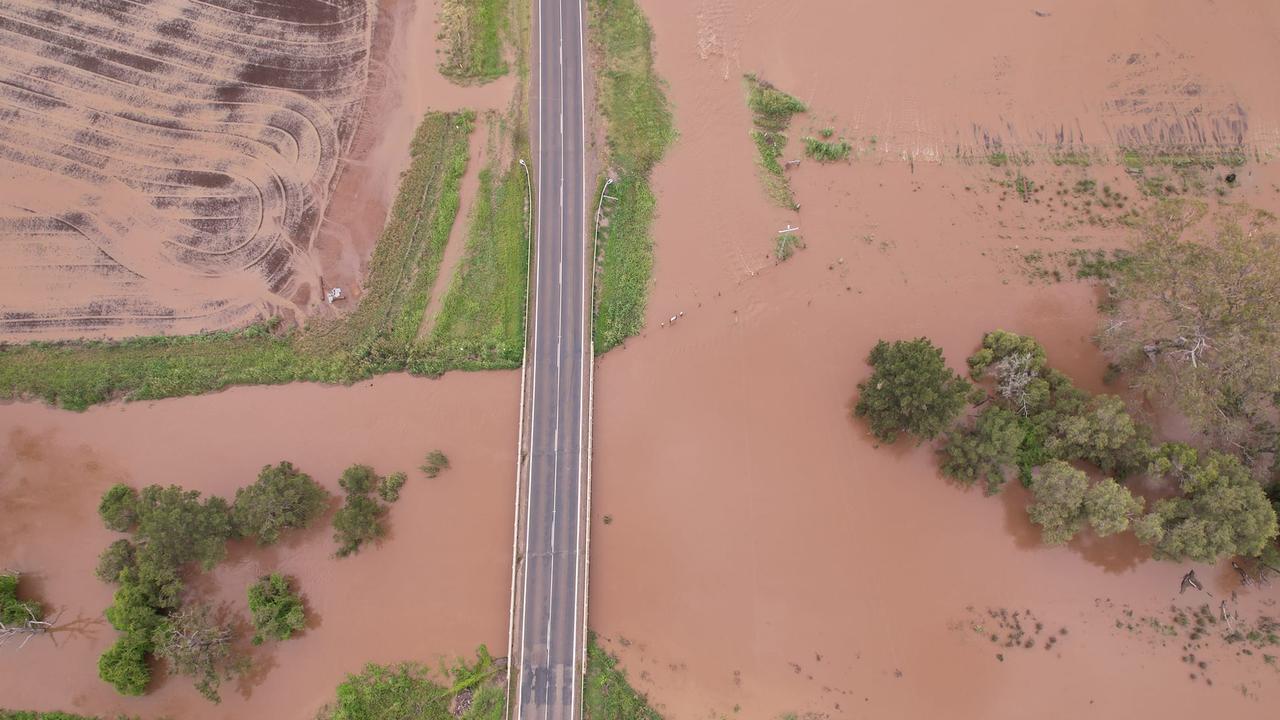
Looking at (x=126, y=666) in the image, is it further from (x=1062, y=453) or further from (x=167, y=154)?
(x=1062, y=453)

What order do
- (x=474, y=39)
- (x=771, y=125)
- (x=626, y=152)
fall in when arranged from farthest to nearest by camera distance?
1. (x=474, y=39)
2. (x=771, y=125)
3. (x=626, y=152)

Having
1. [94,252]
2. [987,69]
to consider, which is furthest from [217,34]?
[987,69]

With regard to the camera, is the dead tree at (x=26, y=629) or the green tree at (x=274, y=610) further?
the dead tree at (x=26, y=629)

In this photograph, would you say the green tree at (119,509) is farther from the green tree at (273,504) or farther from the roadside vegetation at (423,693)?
the roadside vegetation at (423,693)

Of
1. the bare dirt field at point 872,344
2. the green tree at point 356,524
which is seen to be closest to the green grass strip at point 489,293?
the bare dirt field at point 872,344

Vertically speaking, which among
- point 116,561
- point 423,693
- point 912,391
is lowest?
point 423,693

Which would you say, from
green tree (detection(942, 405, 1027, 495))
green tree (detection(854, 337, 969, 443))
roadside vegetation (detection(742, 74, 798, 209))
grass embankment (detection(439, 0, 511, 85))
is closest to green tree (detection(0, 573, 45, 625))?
grass embankment (detection(439, 0, 511, 85))

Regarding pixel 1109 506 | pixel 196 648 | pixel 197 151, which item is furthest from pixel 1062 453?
pixel 197 151

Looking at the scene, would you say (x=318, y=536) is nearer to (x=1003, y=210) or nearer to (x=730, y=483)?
(x=730, y=483)
